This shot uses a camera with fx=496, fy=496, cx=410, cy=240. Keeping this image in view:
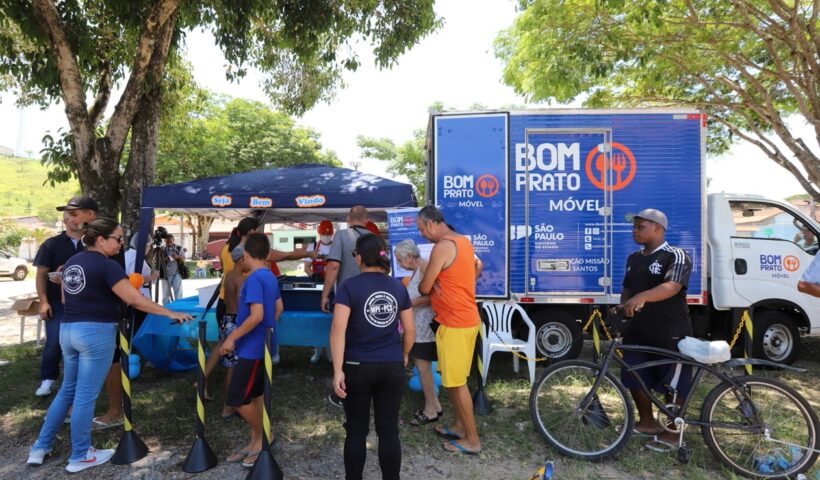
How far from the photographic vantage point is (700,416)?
11.3 feet

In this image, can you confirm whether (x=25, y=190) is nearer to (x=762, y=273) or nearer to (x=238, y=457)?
(x=238, y=457)

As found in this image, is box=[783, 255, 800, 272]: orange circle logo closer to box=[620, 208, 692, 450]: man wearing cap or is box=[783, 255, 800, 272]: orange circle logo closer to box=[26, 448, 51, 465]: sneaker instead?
box=[620, 208, 692, 450]: man wearing cap

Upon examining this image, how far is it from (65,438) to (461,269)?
345cm

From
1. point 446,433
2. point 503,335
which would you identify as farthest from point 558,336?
point 446,433

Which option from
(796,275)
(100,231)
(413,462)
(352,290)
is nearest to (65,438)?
(100,231)

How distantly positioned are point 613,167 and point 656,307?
2.62 m

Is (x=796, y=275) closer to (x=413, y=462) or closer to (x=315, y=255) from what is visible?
(x=413, y=462)

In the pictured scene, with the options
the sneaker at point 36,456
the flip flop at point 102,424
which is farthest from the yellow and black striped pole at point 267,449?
the flip flop at point 102,424

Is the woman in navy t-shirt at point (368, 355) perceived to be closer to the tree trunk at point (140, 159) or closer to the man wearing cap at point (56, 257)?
the man wearing cap at point (56, 257)

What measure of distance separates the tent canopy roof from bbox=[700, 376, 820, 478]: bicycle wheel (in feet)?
11.1

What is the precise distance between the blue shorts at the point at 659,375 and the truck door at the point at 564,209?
81.0 inches

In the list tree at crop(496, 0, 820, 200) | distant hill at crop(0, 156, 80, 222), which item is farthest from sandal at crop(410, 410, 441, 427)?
distant hill at crop(0, 156, 80, 222)

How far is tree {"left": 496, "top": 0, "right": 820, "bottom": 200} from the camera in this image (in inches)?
303

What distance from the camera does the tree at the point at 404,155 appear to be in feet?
85.3
